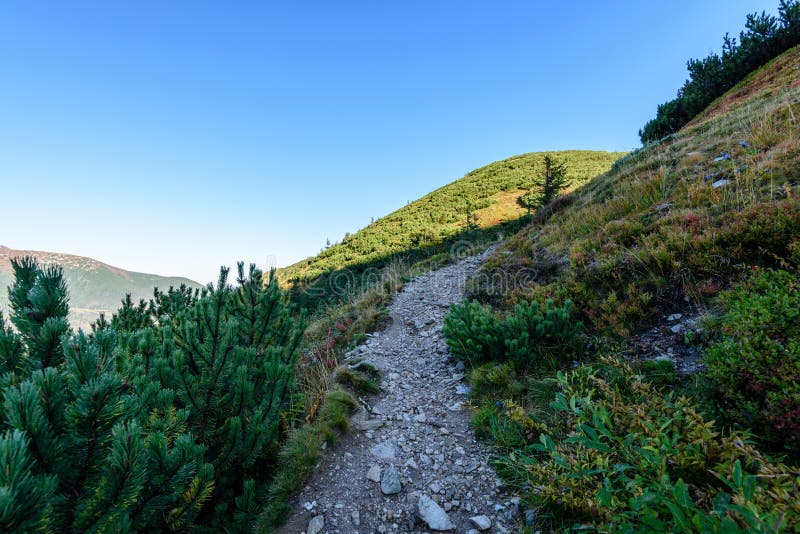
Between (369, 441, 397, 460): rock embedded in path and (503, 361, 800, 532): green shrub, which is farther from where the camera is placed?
(369, 441, 397, 460): rock embedded in path

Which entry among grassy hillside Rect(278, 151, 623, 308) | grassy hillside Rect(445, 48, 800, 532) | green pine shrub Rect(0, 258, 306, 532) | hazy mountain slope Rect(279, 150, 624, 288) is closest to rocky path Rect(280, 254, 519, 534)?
grassy hillside Rect(445, 48, 800, 532)

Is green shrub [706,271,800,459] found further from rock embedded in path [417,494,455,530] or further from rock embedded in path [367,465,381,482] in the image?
rock embedded in path [367,465,381,482]

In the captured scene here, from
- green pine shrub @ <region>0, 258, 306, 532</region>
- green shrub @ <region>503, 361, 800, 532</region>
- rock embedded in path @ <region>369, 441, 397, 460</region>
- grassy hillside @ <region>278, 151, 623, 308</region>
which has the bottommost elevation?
rock embedded in path @ <region>369, 441, 397, 460</region>

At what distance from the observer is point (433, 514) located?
103 inches

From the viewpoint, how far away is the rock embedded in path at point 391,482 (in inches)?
114

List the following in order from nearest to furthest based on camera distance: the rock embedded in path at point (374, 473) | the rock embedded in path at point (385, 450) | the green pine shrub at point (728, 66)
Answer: the rock embedded in path at point (374, 473) < the rock embedded in path at point (385, 450) < the green pine shrub at point (728, 66)

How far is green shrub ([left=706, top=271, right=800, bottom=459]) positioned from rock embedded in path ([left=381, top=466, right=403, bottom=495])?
2.61m

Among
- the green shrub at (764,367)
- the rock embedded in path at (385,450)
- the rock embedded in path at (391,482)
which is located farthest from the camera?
the rock embedded in path at (385,450)

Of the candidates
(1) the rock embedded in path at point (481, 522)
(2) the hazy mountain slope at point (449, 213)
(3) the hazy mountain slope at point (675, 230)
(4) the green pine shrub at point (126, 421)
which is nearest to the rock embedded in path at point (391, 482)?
(1) the rock embedded in path at point (481, 522)

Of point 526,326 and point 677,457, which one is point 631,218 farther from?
point 677,457

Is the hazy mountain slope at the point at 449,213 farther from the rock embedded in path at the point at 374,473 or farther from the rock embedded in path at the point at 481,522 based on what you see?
the rock embedded in path at the point at 481,522

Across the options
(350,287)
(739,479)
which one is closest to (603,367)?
(739,479)

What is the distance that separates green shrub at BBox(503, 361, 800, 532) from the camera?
4.13 ft

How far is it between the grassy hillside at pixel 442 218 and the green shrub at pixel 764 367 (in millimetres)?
13220
